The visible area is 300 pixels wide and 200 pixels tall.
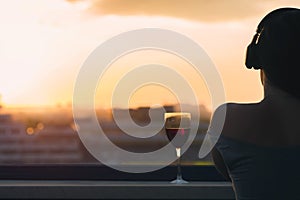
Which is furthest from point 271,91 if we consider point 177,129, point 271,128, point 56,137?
point 56,137

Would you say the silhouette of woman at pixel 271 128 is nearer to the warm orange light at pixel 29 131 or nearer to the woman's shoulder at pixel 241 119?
the woman's shoulder at pixel 241 119

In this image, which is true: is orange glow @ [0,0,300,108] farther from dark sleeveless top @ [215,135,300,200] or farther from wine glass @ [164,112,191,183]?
dark sleeveless top @ [215,135,300,200]

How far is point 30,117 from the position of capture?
6.91ft

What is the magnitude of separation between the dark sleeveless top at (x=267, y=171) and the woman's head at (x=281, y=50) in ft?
0.33

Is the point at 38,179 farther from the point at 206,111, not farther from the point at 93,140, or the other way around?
the point at 206,111

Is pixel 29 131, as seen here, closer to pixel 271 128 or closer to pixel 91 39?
pixel 91 39

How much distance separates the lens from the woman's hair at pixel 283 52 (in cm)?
94

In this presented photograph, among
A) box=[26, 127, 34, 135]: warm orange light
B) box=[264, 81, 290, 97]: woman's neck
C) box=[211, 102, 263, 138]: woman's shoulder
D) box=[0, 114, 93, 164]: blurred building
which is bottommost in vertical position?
box=[0, 114, 93, 164]: blurred building

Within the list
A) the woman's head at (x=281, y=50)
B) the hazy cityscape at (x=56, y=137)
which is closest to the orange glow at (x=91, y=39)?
the hazy cityscape at (x=56, y=137)

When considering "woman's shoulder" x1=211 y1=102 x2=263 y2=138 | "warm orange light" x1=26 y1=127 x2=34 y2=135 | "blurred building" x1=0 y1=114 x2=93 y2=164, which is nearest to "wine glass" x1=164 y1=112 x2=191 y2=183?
"blurred building" x1=0 y1=114 x2=93 y2=164

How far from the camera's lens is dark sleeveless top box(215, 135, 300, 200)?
0.92 metres

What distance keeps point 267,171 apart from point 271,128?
67 millimetres

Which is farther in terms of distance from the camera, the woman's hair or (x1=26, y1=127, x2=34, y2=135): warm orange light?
(x1=26, y1=127, x2=34, y2=135): warm orange light

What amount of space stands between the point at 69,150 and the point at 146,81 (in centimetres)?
37
